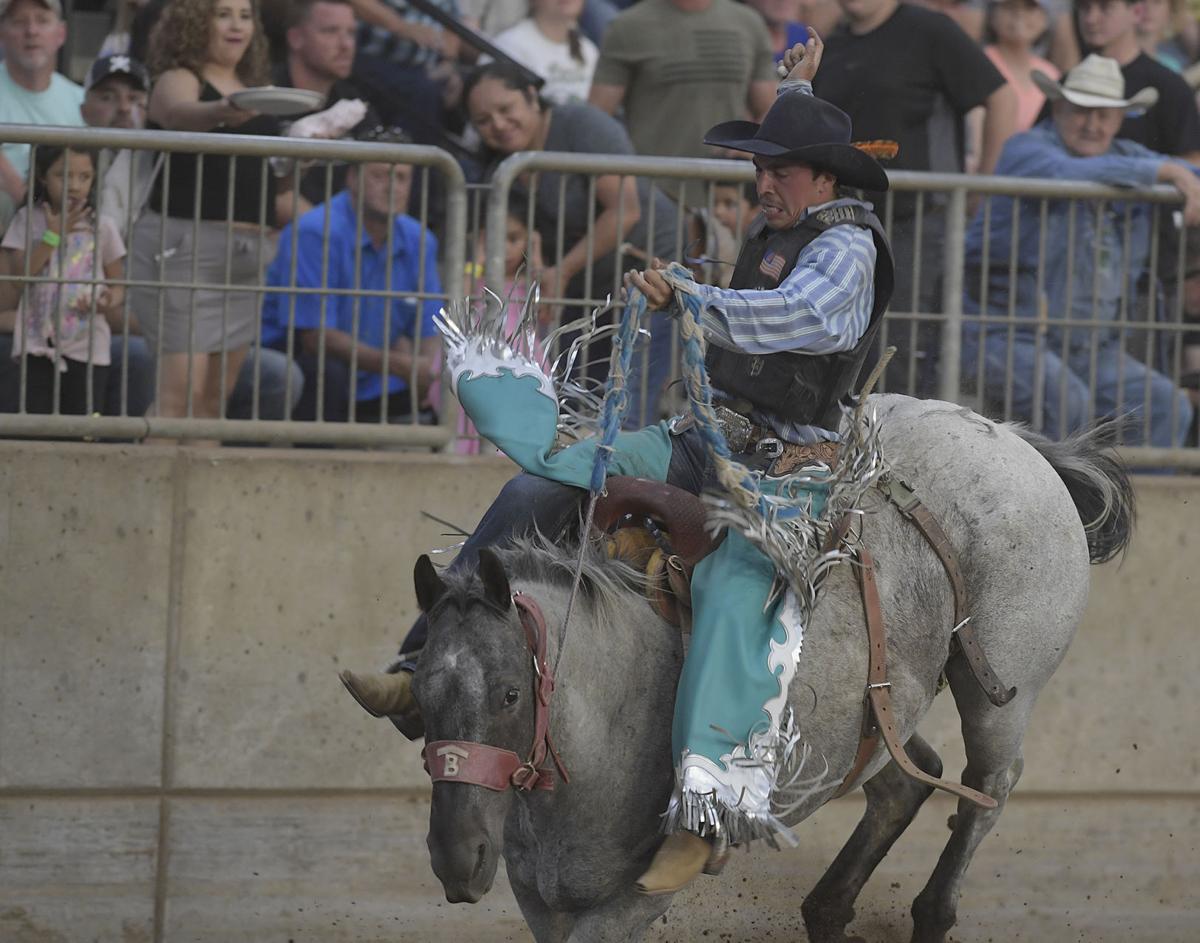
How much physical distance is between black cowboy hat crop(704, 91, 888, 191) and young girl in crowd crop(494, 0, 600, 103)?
3.23 metres

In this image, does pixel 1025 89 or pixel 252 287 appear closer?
pixel 252 287

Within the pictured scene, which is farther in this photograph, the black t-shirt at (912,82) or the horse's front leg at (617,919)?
the black t-shirt at (912,82)

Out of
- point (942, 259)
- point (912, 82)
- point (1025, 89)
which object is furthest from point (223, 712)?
point (1025, 89)

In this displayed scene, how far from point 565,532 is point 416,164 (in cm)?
213

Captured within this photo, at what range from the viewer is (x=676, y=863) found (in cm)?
473

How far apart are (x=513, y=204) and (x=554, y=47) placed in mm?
1763

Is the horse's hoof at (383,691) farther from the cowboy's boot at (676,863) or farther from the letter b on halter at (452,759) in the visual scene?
the cowboy's boot at (676,863)

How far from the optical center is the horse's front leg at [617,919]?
4816 millimetres

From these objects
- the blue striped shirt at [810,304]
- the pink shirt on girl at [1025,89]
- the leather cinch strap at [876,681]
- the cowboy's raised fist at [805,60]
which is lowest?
the leather cinch strap at [876,681]

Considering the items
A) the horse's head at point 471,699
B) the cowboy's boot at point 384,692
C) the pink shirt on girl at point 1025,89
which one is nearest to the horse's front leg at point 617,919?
the horse's head at point 471,699

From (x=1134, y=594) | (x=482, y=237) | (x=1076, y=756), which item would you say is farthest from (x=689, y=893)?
(x=482, y=237)

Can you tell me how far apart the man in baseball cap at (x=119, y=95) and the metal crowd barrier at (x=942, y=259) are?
4.99 ft

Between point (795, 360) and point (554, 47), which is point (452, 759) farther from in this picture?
point (554, 47)

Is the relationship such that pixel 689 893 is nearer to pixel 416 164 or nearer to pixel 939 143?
pixel 416 164
